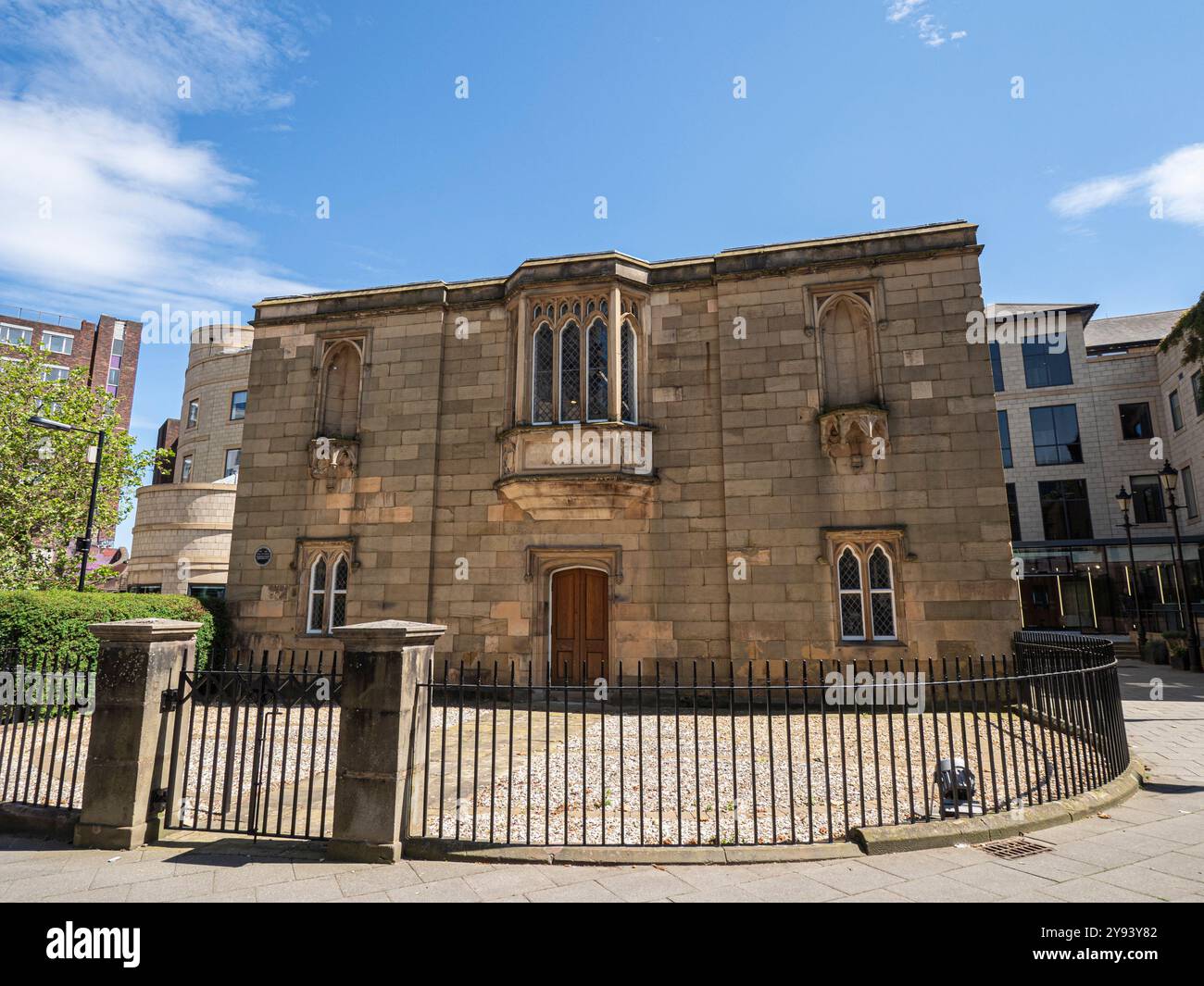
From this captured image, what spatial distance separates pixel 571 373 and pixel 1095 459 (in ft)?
103

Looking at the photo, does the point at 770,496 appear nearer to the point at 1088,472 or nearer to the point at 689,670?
the point at 689,670

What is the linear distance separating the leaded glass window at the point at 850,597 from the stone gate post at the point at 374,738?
9.29 meters

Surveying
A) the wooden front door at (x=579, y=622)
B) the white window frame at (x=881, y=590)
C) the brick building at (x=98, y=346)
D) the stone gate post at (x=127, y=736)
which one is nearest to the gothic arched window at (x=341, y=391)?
the wooden front door at (x=579, y=622)

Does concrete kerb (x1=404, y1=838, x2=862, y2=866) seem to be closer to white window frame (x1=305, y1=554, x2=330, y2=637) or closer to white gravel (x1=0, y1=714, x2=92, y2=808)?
white gravel (x1=0, y1=714, x2=92, y2=808)

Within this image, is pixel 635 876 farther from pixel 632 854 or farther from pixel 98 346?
pixel 98 346

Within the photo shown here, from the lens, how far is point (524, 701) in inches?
500

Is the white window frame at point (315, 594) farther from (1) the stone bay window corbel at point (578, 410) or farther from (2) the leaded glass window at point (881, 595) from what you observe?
(2) the leaded glass window at point (881, 595)

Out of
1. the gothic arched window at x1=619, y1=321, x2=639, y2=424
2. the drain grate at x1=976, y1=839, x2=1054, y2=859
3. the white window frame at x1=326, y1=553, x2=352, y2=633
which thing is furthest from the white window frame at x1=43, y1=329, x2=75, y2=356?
the drain grate at x1=976, y1=839, x2=1054, y2=859

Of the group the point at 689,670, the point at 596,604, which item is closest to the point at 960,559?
the point at 689,670

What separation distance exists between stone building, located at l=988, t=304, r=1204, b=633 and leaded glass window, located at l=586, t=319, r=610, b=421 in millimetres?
26821

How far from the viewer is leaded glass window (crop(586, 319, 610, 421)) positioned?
1373 centimetres

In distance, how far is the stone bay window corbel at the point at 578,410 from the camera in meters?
13.1
